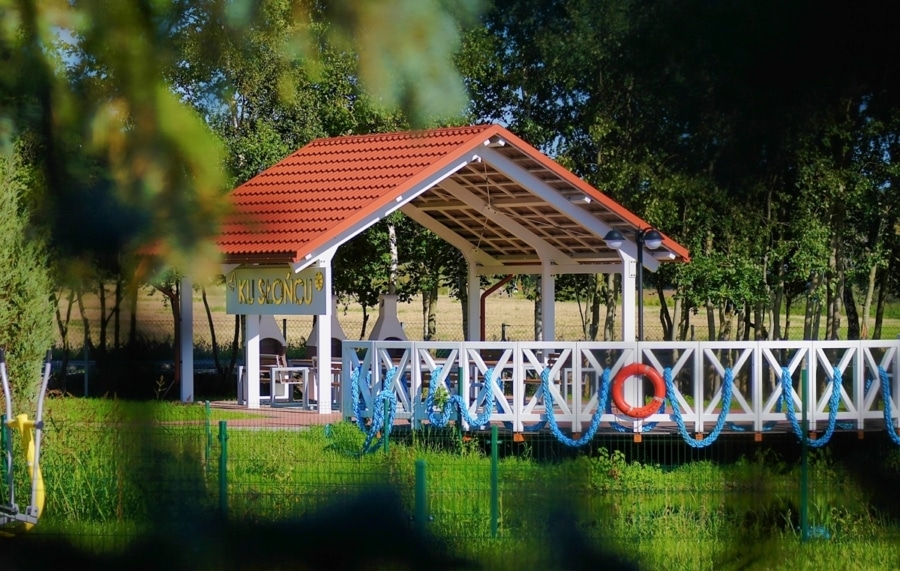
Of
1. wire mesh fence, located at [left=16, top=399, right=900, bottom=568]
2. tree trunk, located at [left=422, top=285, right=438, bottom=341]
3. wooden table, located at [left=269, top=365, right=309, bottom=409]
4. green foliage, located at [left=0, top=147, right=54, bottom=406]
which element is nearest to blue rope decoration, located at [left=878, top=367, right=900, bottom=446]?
wire mesh fence, located at [left=16, top=399, right=900, bottom=568]

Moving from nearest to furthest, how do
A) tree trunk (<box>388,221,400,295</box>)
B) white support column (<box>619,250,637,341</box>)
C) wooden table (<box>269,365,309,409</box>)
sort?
wooden table (<box>269,365,309,409</box>) → white support column (<box>619,250,637,341</box>) → tree trunk (<box>388,221,400,295</box>)

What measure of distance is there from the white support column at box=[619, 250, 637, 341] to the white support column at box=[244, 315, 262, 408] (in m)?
3.74

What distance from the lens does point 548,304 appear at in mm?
14414

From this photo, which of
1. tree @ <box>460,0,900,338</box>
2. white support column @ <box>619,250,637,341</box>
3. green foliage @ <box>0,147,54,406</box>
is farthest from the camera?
white support column @ <box>619,250,637,341</box>

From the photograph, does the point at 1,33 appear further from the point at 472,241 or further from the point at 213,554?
the point at 472,241

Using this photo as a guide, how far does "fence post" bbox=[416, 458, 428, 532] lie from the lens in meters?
1.29

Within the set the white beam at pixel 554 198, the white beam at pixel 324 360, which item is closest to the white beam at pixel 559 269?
the white beam at pixel 554 198

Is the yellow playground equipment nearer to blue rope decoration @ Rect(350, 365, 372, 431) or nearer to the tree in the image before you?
the tree

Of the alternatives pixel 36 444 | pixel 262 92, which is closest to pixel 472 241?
pixel 36 444

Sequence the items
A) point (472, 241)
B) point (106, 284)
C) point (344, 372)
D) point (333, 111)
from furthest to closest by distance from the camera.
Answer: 1. point (472, 241)
2. point (344, 372)
3. point (333, 111)
4. point (106, 284)

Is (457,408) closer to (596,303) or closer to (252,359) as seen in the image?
(252,359)

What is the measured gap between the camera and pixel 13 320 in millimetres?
1756

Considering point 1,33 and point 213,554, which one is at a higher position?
point 1,33

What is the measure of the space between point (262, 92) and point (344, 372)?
9330 mm
